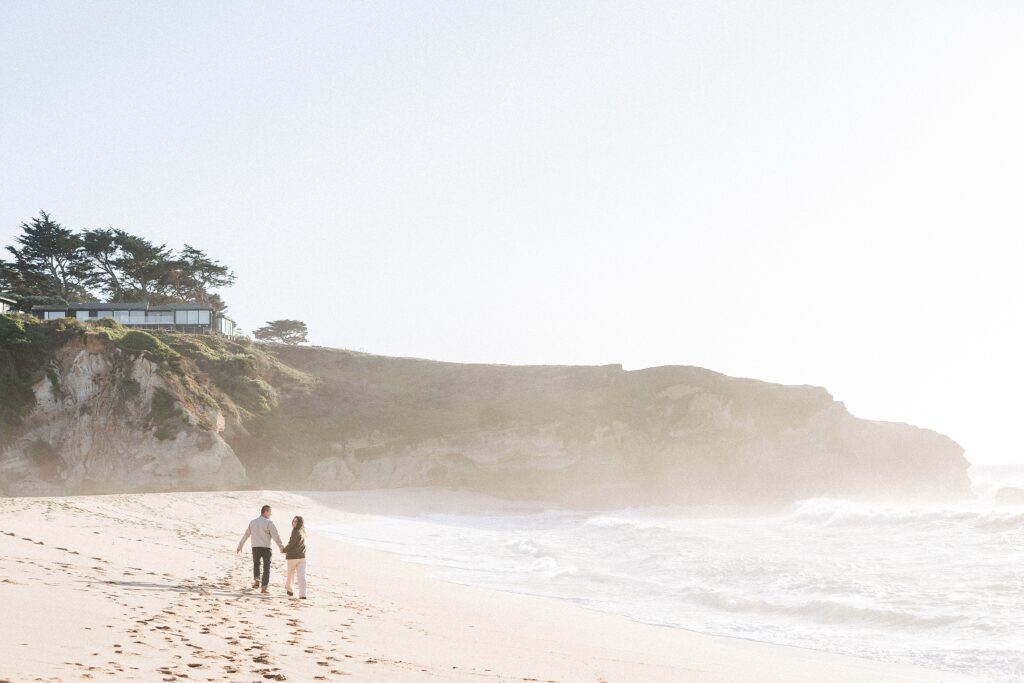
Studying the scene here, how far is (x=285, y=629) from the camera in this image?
884cm

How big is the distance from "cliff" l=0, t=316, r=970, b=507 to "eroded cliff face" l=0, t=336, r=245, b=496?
0.07 metres

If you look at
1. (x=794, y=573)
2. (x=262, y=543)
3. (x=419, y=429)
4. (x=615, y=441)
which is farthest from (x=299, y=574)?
(x=615, y=441)

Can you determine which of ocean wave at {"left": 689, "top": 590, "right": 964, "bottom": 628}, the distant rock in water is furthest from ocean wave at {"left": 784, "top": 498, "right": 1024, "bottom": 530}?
the distant rock in water

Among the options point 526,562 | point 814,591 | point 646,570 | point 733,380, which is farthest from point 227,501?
point 733,380

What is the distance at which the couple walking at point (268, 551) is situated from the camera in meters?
12.0

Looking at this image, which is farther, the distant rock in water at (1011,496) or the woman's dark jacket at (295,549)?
the distant rock in water at (1011,496)

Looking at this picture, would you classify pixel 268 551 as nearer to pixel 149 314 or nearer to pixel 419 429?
pixel 419 429

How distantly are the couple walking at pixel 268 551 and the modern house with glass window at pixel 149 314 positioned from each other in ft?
128

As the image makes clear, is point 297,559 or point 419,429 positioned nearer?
point 297,559

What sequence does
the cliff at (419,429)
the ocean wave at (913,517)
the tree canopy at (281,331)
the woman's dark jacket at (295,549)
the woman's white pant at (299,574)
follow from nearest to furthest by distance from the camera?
the woman's white pant at (299,574), the woman's dark jacket at (295,549), the ocean wave at (913,517), the cliff at (419,429), the tree canopy at (281,331)

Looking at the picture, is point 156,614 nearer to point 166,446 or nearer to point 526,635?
point 526,635

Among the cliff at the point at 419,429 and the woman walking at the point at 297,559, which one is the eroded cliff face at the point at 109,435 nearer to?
the cliff at the point at 419,429

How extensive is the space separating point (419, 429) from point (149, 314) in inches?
771

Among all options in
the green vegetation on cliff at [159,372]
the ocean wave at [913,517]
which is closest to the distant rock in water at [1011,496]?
the ocean wave at [913,517]
